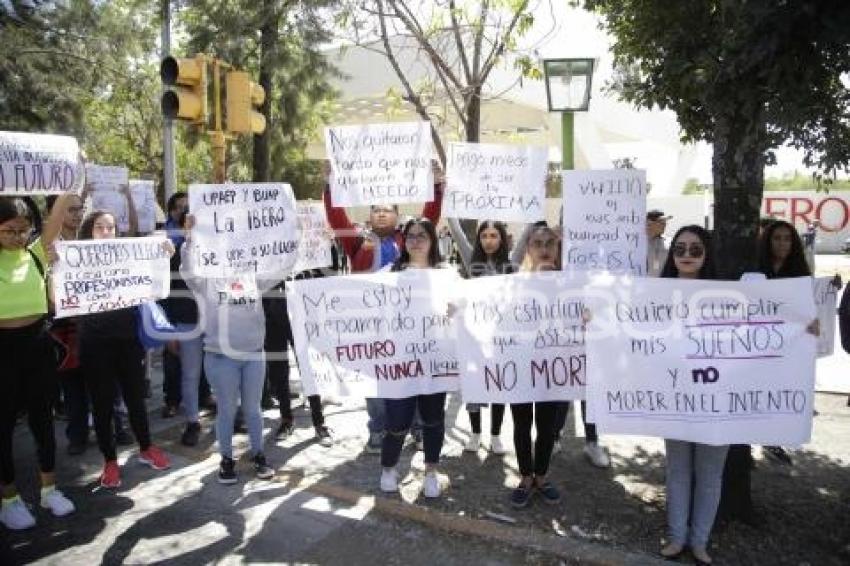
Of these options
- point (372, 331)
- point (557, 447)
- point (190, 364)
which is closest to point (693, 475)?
point (557, 447)

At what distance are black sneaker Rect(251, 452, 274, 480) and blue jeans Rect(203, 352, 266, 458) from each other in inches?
6.7

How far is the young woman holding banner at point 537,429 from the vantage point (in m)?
4.61

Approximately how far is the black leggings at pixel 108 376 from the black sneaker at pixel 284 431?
138cm

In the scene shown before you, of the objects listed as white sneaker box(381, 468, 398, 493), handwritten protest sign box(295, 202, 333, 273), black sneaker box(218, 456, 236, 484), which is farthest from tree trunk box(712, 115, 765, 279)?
black sneaker box(218, 456, 236, 484)

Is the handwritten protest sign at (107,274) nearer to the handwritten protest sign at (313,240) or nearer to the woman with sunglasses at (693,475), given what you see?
the handwritten protest sign at (313,240)

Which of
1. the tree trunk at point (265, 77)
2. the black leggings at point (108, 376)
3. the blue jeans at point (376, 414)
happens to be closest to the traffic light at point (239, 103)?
the black leggings at point (108, 376)

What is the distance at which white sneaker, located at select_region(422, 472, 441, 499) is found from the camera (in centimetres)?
488

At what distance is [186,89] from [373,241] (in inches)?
97.4

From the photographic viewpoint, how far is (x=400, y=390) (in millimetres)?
4738

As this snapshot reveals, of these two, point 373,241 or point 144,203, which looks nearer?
point 373,241

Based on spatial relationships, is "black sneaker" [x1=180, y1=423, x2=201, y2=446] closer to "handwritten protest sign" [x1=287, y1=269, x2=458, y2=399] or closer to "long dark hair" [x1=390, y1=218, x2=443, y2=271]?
"handwritten protest sign" [x1=287, y1=269, x2=458, y2=399]

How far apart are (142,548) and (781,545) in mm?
3786

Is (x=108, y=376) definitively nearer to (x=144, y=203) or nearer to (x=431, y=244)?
(x=431, y=244)

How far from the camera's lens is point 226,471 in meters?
5.21
